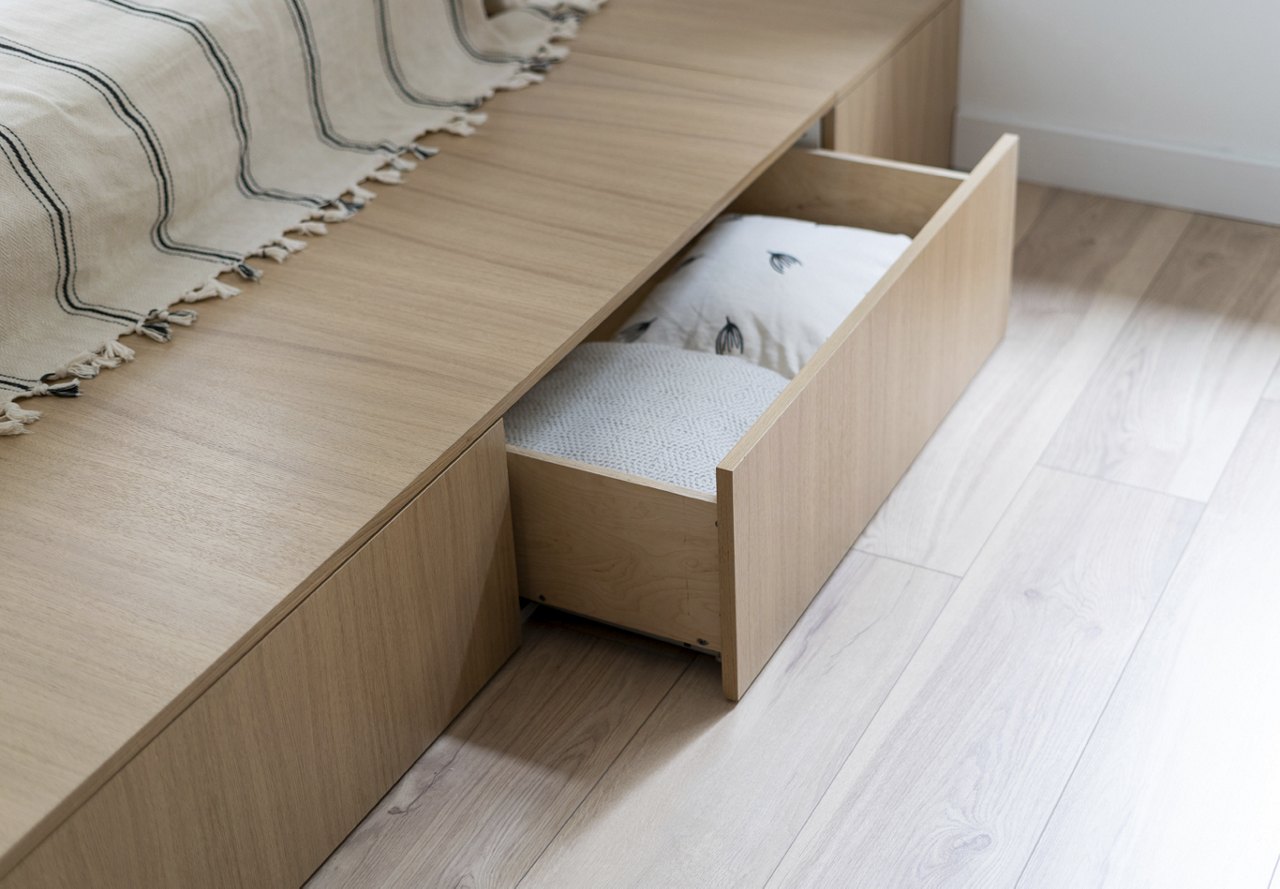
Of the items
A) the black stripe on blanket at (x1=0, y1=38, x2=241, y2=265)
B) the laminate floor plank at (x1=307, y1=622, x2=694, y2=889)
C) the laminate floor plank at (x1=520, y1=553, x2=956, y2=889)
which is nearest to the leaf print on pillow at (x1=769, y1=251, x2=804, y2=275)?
the laminate floor plank at (x1=520, y1=553, x2=956, y2=889)

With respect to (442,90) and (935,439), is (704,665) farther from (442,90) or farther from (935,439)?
(442,90)

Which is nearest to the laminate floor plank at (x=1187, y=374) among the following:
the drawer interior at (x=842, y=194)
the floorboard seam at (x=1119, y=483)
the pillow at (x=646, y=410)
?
the floorboard seam at (x=1119, y=483)

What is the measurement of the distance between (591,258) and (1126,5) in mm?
1099

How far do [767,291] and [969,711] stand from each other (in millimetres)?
529

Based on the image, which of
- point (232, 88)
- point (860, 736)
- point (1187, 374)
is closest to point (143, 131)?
Result: point (232, 88)

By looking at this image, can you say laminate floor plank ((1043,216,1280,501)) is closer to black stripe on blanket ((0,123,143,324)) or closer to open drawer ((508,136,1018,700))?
open drawer ((508,136,1018,700))

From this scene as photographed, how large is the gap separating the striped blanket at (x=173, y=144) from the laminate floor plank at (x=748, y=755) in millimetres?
609

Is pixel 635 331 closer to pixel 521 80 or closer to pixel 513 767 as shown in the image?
pixel 521 80

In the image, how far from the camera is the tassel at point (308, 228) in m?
1.57

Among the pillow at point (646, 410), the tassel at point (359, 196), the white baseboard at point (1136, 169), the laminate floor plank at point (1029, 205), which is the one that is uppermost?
the tassel at point (359, 196)

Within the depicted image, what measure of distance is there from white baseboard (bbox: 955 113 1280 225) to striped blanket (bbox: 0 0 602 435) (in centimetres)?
87

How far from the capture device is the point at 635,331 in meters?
1.69

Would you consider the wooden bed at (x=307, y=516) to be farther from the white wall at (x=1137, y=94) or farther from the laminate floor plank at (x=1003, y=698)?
the white wall at (x=1137, y=94)

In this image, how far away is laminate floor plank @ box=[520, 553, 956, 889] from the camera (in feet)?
4.14
